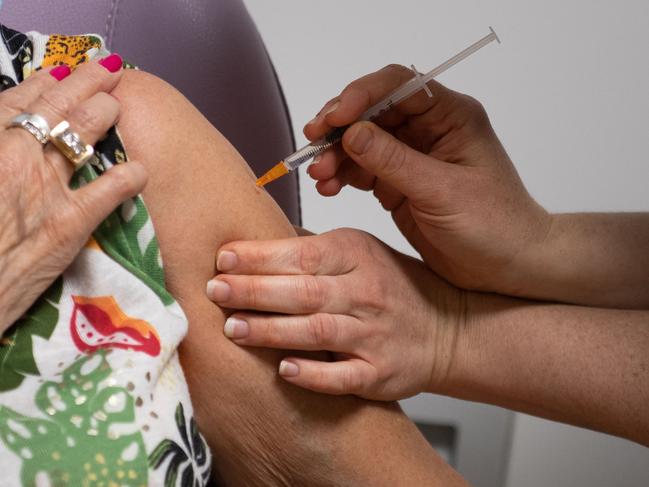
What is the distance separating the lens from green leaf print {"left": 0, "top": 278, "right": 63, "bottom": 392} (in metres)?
0.74

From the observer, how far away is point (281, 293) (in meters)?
0.88

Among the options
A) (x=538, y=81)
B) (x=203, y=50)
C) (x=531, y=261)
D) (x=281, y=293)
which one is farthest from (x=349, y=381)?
(x=538, y=81)

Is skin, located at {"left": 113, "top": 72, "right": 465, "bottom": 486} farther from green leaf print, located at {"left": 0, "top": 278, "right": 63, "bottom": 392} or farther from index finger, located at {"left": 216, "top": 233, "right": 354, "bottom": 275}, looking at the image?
green leaf print, located at {"left": 0, "top": 278, "right": 63, "bottom": 392}

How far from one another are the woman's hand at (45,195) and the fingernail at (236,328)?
19 centimetres

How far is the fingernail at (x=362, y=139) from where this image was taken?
0.92 meters

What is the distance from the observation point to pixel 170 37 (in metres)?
1.26

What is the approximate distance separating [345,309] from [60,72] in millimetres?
449

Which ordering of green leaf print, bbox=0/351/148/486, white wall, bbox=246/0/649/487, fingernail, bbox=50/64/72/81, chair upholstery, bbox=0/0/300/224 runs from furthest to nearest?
white wall, bbox=246/0/649/487 < chair upholstery, bbox=0/0/300/224 < fingernail, bbox=50/64/72/81 < green leaf print, bbox=0/351/148/486

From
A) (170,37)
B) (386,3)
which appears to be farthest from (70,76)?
(386,3)

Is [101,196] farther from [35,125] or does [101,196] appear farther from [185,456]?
[185,456]

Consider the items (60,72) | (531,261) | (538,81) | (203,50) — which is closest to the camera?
(60,72)

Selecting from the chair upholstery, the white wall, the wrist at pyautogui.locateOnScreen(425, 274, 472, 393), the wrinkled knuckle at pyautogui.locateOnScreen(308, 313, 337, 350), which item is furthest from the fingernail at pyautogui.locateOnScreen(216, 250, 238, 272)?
the white wall

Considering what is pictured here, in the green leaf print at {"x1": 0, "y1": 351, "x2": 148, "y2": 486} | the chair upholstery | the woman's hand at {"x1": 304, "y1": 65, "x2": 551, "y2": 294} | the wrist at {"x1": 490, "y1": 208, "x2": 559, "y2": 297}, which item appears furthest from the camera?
the chair upholstery

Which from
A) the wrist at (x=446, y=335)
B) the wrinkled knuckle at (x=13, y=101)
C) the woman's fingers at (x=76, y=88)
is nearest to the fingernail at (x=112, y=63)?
the woman's fingers at (x=76, y=88)
